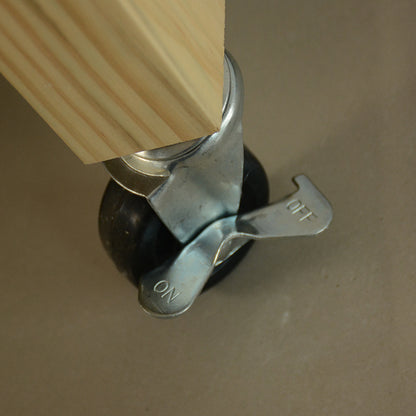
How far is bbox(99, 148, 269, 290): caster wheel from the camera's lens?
0.46 m

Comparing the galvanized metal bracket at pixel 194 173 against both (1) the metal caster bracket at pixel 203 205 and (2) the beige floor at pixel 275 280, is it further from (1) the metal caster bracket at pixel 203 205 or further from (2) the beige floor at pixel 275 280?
(2) the beige floor at pixel 275 280

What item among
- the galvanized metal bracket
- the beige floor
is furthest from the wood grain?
the beige floor

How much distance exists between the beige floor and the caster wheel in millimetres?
70

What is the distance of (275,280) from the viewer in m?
0.53

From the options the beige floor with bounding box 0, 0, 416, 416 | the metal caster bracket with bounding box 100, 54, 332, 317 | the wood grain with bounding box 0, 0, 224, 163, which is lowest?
the beige floor with bounding box 0, 0, 416, 416

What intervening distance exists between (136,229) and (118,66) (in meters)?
0.21


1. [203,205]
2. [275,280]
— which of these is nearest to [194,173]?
[203,205]

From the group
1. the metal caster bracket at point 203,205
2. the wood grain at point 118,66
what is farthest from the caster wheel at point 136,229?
the wood grain at point 118,66

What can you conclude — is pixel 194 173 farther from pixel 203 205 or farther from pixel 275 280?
pixel 275 280

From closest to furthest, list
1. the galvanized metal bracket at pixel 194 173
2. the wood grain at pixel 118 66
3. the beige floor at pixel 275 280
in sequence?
the wood grain at pixel 118 66 → the galvanized metal bracket at pixel 194 173 → the beige floor at pixel 275 280

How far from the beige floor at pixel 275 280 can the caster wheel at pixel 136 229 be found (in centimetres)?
7

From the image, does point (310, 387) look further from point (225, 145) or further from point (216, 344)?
point (225, 145)

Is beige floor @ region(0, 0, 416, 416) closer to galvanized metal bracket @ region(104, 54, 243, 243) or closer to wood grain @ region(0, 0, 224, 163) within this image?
galvanized metal bracket @ region(104, 54, 243, 243)

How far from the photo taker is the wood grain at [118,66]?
253 millimetres
